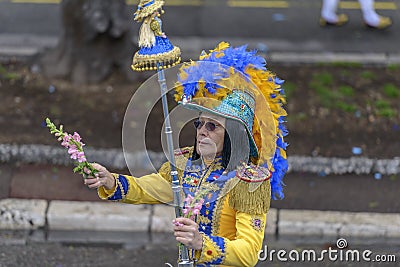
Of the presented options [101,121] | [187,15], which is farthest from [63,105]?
[187,15]

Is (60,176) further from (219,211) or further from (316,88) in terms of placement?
(219,211)

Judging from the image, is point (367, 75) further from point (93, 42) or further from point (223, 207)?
point (223, 207)

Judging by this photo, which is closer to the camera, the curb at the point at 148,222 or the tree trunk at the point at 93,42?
the curb at the point at 148,222

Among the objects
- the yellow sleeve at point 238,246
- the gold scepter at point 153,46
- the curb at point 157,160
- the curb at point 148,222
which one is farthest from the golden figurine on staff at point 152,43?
the curb at point 157,160

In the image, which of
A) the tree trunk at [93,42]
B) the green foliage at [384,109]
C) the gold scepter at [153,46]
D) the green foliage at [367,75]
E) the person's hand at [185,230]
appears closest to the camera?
the person's hand at [185,230]

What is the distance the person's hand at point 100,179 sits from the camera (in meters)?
4.21

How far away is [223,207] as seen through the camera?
14.1 ft

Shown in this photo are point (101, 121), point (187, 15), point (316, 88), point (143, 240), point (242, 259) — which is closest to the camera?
point (242, 259)

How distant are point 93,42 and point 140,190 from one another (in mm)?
5018

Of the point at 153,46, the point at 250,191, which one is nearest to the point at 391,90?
the point at 250,191

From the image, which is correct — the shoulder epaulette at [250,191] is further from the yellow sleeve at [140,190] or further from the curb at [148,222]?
the curb at [148,222]

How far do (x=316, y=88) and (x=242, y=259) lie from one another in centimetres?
544

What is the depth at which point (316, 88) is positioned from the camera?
9312 millimetres

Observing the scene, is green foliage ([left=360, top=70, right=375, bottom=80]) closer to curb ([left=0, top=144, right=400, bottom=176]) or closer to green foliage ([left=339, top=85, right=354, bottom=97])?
green foliage ([left=339, top=85, right=354, bottom=97])
